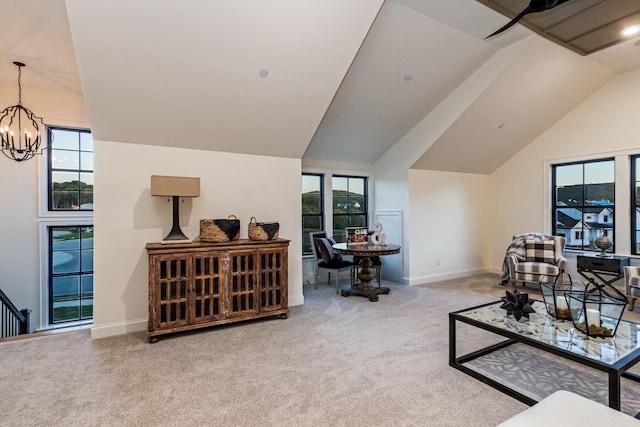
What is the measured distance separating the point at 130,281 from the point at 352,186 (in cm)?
399

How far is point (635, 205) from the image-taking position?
4.62 m

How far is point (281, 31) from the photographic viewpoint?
273cm

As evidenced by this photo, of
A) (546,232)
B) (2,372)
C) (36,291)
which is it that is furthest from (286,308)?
(546,232)

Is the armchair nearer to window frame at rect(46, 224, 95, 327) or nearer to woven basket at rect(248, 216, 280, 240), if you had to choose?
woven basket at rect(248, 216, 280, 240)

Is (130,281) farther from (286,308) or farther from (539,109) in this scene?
(539,109)

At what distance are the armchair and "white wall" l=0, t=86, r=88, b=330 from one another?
703cm

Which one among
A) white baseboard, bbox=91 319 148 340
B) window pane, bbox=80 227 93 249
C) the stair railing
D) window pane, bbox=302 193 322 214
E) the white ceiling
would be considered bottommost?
the stair railing

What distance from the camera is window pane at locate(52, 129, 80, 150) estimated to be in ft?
15.2

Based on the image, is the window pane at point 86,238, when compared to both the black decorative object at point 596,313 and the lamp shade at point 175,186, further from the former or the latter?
the black decorative object at point 596,313

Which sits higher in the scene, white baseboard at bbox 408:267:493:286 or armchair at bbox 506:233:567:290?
armchair at bbox 506:233:567:290

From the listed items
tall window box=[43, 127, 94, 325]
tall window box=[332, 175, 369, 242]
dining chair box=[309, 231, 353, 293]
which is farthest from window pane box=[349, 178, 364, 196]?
tall window box=[43, 127, 94, 325]

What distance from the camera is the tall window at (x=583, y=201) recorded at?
491cm

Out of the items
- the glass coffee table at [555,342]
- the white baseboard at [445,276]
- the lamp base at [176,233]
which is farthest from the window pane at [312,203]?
the glass coffee table at [555,342]

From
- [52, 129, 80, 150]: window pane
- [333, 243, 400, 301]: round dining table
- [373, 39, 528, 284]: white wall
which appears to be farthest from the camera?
[52, 129, 80, 150]: window pane
